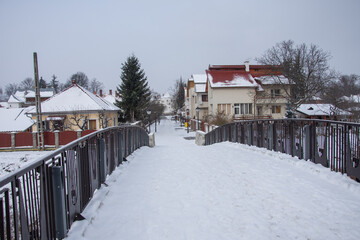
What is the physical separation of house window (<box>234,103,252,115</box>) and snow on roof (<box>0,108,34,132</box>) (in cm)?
2777

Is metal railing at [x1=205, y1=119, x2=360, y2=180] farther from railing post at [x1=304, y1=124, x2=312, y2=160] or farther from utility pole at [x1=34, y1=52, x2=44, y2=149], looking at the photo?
utility pole at [x1=34, y1=52, x2=44, y2=149]

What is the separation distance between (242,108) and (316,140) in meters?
33.2

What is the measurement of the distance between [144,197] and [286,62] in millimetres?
29685

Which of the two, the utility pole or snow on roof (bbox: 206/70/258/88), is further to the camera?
snow on roof (bbox: 206/70/258/88)

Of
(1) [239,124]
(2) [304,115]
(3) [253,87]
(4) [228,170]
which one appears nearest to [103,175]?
(4) [228,170]

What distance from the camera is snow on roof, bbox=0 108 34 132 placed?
117 ft

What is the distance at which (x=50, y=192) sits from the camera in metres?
2.96

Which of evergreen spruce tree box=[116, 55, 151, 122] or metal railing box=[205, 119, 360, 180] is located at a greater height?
evergreen spruce tree box=[116, 55, 151, 122]

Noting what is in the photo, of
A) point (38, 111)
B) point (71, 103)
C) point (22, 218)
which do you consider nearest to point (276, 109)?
point (71, 103)

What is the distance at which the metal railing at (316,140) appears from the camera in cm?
511

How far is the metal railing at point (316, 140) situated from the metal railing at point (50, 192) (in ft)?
15.1

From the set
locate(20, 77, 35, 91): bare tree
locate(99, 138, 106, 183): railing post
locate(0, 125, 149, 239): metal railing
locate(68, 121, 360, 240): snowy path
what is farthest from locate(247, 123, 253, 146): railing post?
locate(20, 77, 35, 91): bare tree

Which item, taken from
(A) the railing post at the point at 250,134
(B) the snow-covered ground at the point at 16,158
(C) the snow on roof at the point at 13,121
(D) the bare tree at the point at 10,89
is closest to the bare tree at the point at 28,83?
(D) the bare tree at the point at 10,89

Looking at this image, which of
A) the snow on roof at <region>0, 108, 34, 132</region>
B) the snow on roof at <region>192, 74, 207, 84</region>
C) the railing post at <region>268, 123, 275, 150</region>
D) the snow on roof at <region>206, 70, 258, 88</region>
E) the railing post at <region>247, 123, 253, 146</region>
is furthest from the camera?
the snow on roof at <region>192, 74, 207, 84</region>
